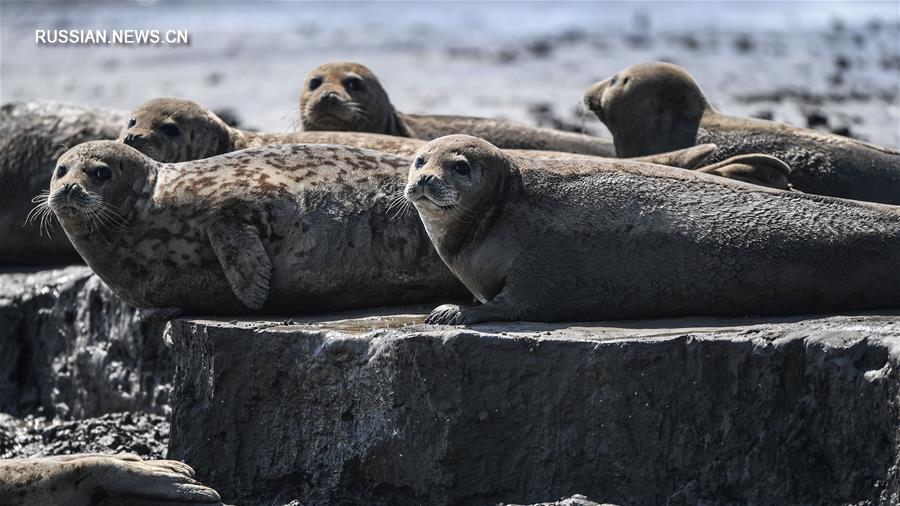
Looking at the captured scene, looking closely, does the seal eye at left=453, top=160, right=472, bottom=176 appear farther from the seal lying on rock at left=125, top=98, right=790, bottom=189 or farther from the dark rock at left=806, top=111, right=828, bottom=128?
the dark rock at left=806, top=111, right=828, bottom=128

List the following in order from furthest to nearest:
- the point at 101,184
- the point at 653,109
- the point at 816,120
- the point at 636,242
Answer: the point at 816,120, the point at 653,109, the point at 101,184, the point at 636,242

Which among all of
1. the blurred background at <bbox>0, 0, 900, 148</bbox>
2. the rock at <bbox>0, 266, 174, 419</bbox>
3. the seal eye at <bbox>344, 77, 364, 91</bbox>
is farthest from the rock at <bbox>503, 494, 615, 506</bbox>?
the blurred background at <bbox>0, 0, 900, 148</bbox>

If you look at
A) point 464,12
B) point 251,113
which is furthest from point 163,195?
point 464,12

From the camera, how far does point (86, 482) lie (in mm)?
6617

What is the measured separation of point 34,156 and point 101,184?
106 inches

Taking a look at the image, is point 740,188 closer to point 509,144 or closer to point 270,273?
point 270,273

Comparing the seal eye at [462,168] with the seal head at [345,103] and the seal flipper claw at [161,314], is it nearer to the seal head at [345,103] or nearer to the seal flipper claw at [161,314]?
the seal flipper claw at [161,314]

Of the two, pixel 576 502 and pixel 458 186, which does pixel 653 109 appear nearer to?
pixel 458 186

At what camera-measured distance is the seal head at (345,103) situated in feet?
34.0

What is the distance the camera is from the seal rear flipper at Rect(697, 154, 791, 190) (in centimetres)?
764

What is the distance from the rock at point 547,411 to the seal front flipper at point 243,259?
0.34 metres

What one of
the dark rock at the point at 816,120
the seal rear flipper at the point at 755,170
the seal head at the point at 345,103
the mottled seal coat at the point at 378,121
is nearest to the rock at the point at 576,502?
the seal rear flipper at the point at 755,170

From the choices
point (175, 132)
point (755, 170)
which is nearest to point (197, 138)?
point (175, 132)

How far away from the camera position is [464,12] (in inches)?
1583
